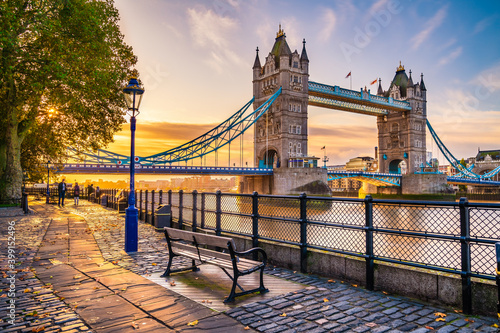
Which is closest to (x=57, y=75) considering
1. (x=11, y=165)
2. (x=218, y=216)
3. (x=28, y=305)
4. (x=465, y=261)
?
(x=11, y=165)

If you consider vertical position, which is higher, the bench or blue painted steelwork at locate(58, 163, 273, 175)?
blue painted steelwork at locate(58, 163, 273, 175)

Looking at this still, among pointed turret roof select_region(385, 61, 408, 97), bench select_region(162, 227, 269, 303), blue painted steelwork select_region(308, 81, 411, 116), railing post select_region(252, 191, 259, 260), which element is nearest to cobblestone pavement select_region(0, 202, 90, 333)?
bench select_region(162, 227, 269, 303)

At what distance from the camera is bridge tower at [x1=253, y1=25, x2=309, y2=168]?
6181 cm

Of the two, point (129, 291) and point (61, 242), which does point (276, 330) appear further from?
point (61, 242)

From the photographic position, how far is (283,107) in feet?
203

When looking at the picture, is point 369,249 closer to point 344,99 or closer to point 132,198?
point 132,198

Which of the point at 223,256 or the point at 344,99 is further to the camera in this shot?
the point at 344,99

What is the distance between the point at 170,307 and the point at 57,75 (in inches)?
549

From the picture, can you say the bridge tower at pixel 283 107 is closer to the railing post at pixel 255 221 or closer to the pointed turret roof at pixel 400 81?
the pointed turret roof at pixel 400 81

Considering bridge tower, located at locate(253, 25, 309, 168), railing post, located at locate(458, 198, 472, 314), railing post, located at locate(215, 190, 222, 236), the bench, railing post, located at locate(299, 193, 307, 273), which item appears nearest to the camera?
railing post, located at locate(458, 198, 472, 314)

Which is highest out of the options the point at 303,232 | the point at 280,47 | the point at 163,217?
A: the point at 280,47

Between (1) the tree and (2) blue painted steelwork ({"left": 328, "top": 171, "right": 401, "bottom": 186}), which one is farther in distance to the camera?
(2) blue painted steelwork ({"left": 328, "top": 171, "right": 401, "bottom": 186})

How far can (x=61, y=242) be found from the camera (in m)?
8.84

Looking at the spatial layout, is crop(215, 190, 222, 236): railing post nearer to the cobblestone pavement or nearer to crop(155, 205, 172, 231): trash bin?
crop(155, 205, 172, 231): trash bin
